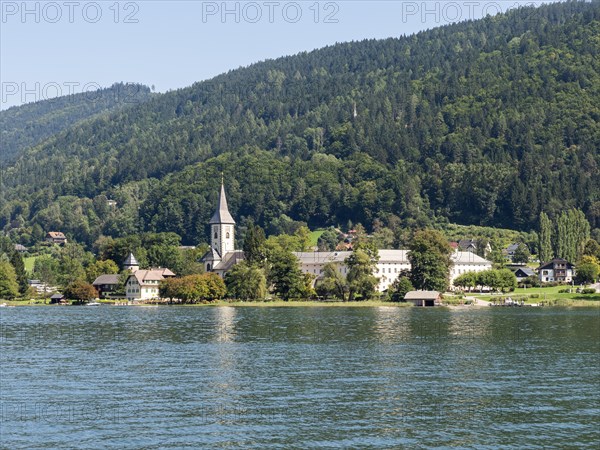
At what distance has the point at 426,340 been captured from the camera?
7400 centimetres

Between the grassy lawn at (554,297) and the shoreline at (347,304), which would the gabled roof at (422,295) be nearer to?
the shoreline at (347,304)

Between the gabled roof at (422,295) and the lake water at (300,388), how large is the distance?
51.8 m

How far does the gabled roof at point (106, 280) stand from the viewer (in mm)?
169000

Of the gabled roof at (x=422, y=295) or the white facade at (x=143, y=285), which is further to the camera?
the white facade at (x=143, y=285)

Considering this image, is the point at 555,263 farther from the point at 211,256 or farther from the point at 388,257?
the point at 211,256

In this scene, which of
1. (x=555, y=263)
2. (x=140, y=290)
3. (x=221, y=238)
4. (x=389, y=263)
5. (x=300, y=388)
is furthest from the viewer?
(x=221, y=238)

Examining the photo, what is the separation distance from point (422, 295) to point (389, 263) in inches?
1357

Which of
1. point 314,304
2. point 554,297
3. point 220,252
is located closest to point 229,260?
point 220,252

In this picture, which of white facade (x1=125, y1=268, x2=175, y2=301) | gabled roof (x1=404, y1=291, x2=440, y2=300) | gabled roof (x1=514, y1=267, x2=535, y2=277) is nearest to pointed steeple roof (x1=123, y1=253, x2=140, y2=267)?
white facade (x1=125, y1=268, x2=175, y2=301)

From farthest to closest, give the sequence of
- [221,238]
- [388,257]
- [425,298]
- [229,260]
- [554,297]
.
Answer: [221,238] → [229,260] → [388,257] → [554,297] → [425,298]

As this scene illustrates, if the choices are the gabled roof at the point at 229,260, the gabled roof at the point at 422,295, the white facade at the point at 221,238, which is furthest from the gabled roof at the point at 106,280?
the gabled roof at the point at 422,295

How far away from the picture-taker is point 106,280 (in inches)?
6688

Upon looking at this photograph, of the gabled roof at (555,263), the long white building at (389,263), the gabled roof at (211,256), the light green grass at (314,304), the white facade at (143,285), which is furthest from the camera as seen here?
the gabled roof at (211,256)

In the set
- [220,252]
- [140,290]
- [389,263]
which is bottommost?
[140,290]
